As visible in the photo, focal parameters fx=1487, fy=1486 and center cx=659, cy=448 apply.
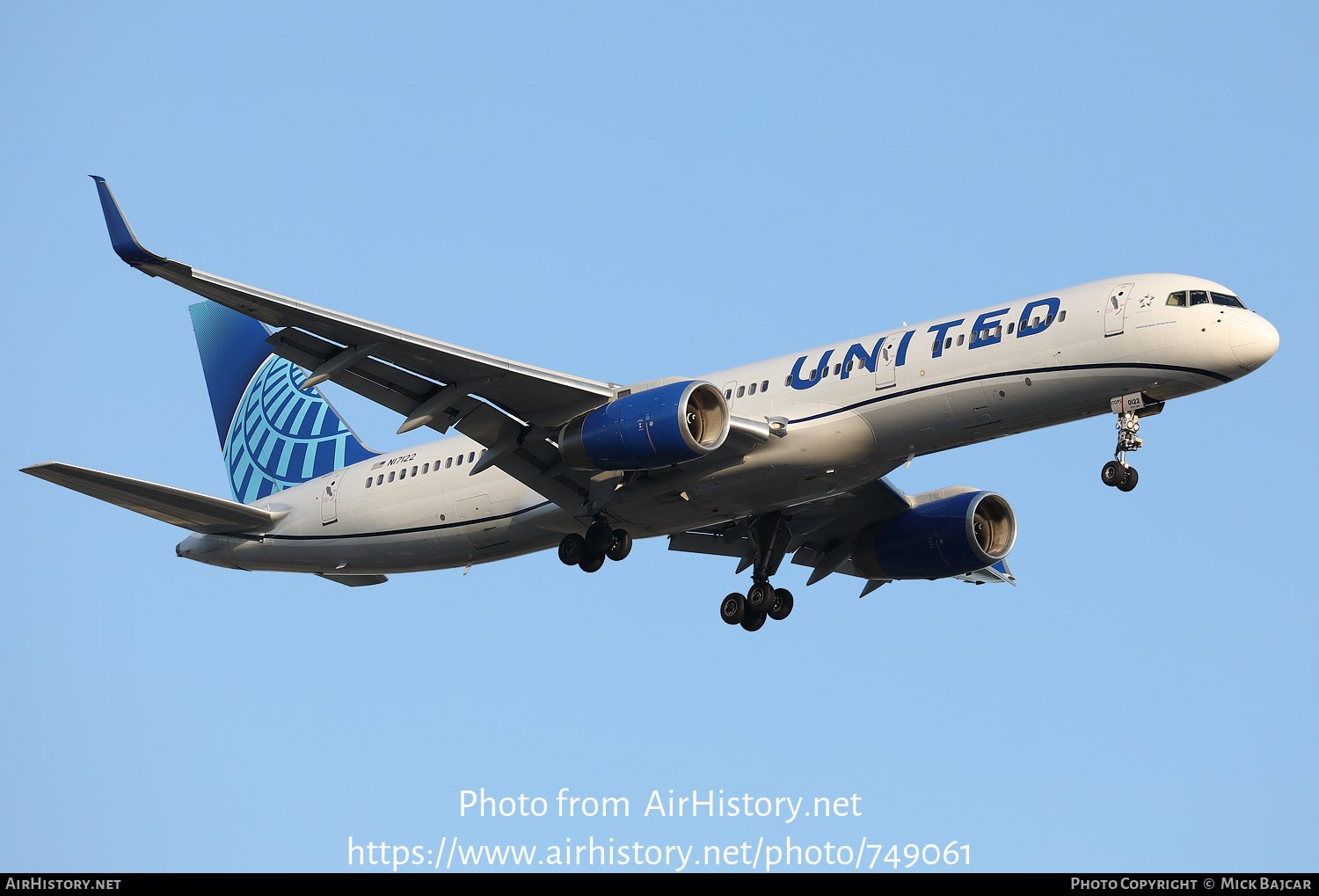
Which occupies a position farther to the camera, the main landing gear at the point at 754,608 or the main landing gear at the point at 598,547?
the main landing gear at the point at 754,608

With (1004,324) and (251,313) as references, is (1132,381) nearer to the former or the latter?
(1004,324)

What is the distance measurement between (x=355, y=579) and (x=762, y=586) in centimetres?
976

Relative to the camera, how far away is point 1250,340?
→ 85.6 feet

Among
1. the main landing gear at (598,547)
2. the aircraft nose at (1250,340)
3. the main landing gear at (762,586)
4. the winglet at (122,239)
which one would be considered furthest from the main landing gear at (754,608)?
the winglet at (122,239)

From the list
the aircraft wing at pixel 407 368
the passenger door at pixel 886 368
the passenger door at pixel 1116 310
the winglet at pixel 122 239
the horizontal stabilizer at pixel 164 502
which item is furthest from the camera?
the horizontal stabilizer at pixel 164 502

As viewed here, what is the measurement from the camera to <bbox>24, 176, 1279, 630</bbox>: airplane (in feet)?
87.9

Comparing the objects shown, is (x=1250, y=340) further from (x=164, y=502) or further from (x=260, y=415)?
(x=260, y=415)

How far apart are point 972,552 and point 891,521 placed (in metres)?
2.21

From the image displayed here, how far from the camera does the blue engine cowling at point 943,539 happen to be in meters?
34.1

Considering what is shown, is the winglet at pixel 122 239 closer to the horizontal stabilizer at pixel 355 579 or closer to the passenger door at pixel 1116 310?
the horizontal stabilizer at pixel 355 579

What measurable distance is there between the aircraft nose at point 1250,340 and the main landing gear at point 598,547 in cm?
1241

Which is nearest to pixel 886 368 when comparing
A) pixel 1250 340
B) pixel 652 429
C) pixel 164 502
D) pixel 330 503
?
pixel 652 429

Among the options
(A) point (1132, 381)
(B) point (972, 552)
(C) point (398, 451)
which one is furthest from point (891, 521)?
Result: (C) point (398, 451)
